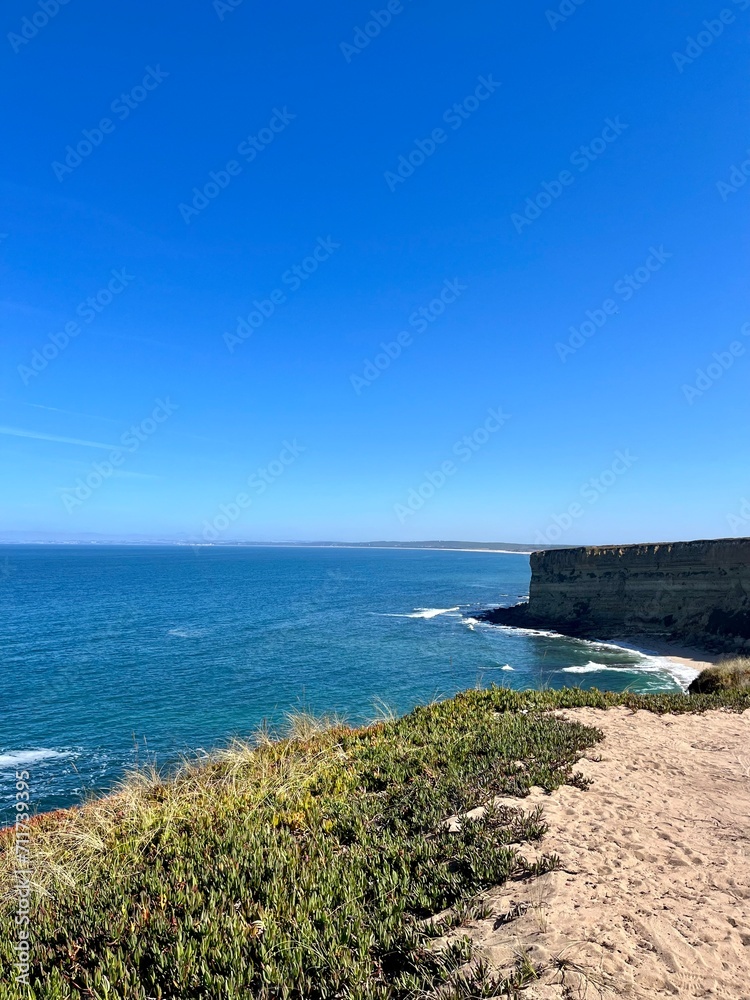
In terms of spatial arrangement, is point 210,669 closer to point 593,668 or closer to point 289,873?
point 593,668

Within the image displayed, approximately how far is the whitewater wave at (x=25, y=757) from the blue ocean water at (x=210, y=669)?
0.07 metres

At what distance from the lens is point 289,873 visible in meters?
5.38

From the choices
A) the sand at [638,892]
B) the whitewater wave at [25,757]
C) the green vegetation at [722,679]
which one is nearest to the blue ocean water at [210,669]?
the whitewater wave at [25,757]

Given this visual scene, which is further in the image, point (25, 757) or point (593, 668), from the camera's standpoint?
point (593, 668)

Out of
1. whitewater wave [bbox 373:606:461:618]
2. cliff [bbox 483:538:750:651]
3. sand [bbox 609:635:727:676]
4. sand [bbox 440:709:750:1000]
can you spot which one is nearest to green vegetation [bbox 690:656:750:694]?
sand [bbox 440:709:750:1000]

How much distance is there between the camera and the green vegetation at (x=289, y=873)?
4.01 meters

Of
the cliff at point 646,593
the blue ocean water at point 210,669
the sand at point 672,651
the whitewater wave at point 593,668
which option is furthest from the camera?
the cliff at point 646,593

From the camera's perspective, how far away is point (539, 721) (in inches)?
419

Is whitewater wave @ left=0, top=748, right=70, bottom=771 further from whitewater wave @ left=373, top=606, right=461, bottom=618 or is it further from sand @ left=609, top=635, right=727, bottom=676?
whitewater wave @ left=373, top=606, right=461, bottom=618

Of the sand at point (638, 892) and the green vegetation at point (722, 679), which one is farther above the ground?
the sand at point (638, 892)

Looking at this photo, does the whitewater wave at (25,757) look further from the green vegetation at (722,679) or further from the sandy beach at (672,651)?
the sandy beach at (672,651)

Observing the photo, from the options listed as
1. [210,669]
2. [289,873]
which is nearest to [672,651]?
[210,669]

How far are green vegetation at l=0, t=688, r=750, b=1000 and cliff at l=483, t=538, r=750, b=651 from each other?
4064cm

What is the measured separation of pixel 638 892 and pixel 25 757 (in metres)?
23.9
